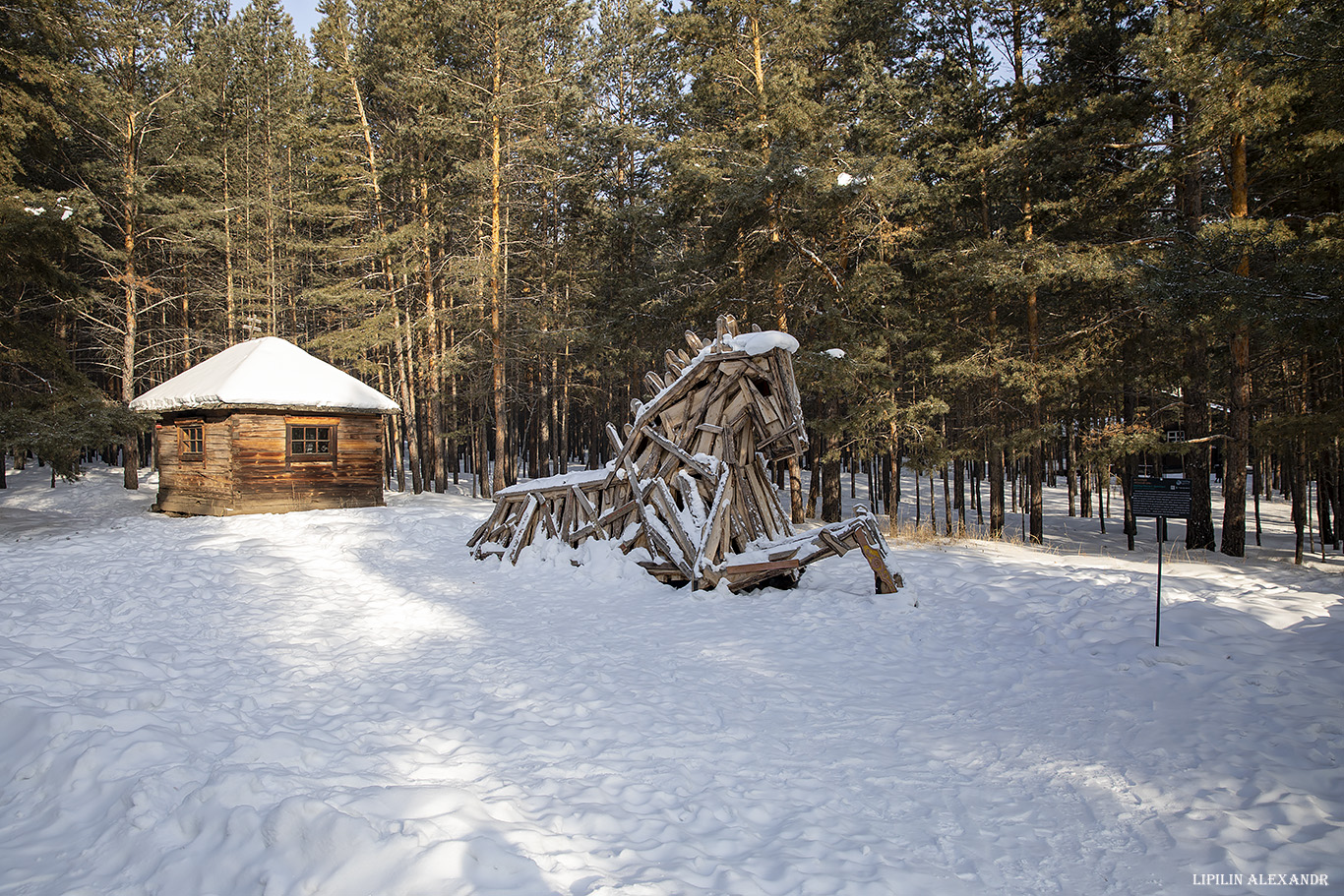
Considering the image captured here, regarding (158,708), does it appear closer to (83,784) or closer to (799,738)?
(83,784)

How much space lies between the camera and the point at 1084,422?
1981 cm

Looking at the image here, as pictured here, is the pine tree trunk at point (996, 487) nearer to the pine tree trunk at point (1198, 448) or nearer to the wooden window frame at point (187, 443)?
the pine tree trunk at point (1198, 448)

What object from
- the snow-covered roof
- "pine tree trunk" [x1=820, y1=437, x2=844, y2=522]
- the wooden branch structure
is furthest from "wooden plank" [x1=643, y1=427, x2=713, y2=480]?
the snow-covered roof

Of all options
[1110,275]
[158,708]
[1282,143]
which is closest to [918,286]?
[1110,275]

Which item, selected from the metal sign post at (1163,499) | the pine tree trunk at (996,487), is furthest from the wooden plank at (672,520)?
the pine tree trunk at (996,487)

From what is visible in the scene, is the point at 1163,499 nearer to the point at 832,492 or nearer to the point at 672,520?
the point at 672,520

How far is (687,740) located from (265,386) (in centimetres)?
1772

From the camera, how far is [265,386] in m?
17.8

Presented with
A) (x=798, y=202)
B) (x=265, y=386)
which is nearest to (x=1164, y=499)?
(x=798, y=202)

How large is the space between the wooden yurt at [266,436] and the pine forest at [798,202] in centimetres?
183

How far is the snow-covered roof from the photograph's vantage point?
1738cm

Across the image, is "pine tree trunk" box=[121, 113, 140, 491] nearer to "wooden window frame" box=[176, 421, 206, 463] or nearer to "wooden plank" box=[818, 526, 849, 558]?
"wooden window frame" box=[176, 421, 206, 463]

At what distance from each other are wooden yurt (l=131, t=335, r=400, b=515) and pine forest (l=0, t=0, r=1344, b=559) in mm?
1827

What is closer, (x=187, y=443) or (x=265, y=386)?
(x=265, y=386)
